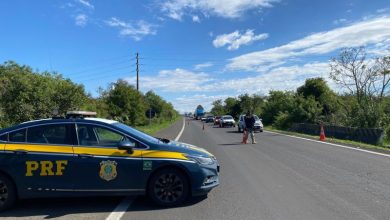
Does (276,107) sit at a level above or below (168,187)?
above

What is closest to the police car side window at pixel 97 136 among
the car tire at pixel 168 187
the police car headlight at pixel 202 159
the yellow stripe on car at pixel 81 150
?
the yellow stripe on car at pixel 81 150

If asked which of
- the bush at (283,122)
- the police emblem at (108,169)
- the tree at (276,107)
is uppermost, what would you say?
the tree at (276,107)

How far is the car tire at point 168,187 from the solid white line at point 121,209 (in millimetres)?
502

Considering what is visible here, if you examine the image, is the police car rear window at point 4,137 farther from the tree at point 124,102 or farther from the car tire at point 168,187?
the tree at point 124,102

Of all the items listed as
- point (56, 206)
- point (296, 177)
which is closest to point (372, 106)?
point (296, 177)

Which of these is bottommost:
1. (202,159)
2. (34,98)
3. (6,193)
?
(6,193)

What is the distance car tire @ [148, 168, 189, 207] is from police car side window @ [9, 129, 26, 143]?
92.1 inches

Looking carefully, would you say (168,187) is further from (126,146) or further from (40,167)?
(40,167)

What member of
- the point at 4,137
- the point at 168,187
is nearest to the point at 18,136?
the point at 4,137

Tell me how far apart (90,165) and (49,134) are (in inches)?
37.7

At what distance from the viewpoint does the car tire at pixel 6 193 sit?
750cm

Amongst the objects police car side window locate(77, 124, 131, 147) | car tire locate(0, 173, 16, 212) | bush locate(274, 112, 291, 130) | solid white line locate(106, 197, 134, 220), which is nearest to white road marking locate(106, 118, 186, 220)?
solid white line locate(106, 197, 134, 220)

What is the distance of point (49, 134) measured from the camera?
781 centimetres

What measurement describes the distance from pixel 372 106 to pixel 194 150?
24305 mm
